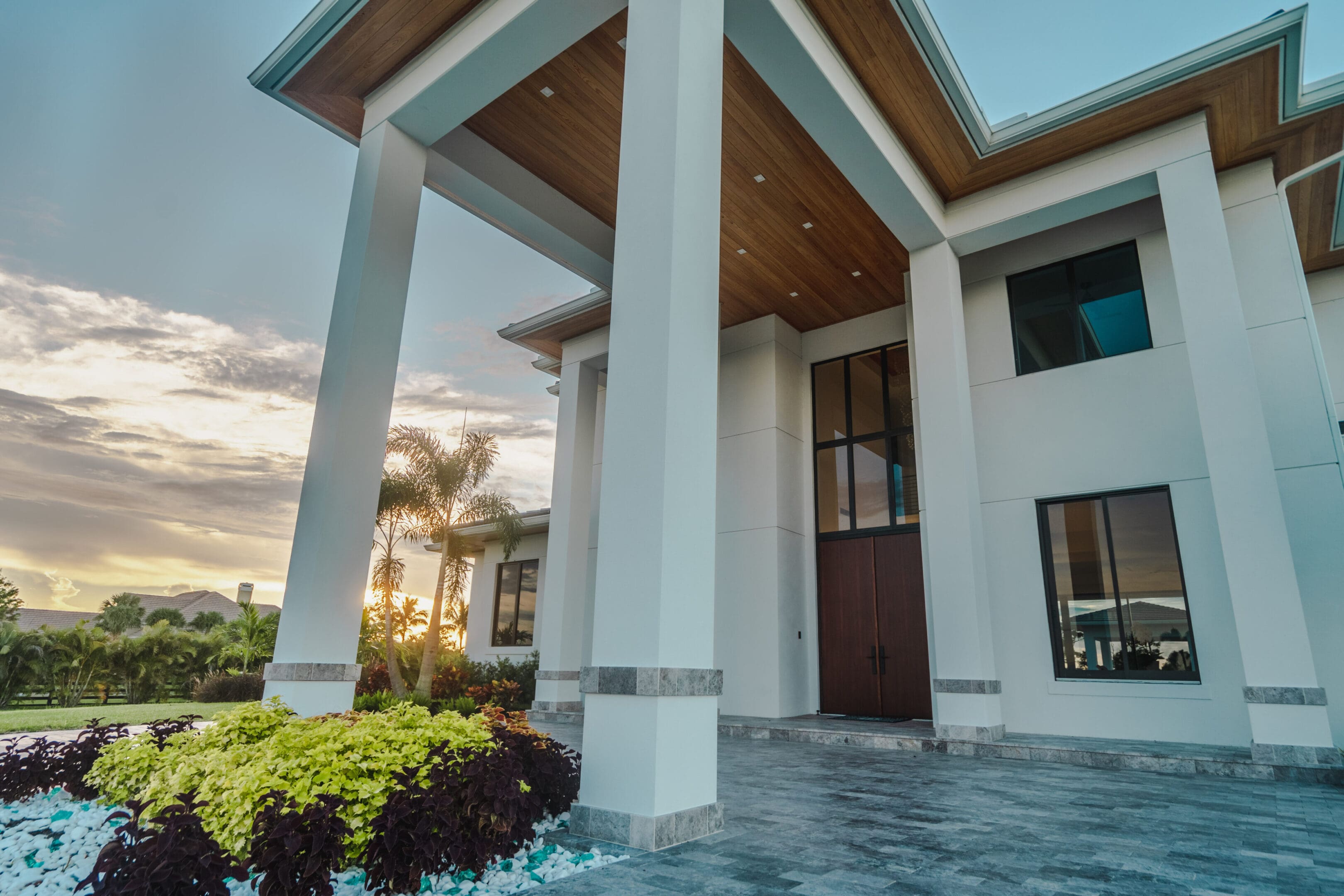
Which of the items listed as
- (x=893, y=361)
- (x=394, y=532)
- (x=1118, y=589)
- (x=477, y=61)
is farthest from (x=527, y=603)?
(x=477, y=61)

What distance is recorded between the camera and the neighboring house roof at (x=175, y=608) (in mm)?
35391

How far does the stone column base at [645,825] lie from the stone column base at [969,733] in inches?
Result: 207

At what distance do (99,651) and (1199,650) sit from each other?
69.4 ft

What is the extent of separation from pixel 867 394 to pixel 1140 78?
235 inches

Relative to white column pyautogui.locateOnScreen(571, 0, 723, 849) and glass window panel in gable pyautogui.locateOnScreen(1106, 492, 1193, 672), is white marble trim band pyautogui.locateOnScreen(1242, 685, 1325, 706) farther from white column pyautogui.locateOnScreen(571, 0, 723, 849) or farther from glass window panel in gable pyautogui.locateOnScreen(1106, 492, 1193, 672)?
white column pyautogui.locateOnScreen(571, 0, 723, 849)

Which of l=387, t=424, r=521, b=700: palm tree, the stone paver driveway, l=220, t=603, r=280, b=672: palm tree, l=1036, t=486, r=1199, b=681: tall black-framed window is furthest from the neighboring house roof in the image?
l=1036, t=486, r=1199, b=681: tall black-framed window

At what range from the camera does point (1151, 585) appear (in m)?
8.37

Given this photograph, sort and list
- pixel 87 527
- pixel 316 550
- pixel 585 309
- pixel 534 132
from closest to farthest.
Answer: pixel 316 550
pixel 534 132
pixel 585 309
pixel 87 527

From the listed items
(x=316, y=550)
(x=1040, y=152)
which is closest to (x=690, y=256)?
(x=316, y=550)

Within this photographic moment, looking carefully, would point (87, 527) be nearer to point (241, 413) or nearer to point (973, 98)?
point (241, 413)

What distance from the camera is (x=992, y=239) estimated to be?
960 cm

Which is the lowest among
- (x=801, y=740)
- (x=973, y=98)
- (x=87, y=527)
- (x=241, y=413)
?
(x=801, y=740)

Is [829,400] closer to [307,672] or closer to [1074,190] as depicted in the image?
[1074,190]

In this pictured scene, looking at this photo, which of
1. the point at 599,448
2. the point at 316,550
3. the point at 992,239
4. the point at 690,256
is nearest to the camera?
the point at 690,256
